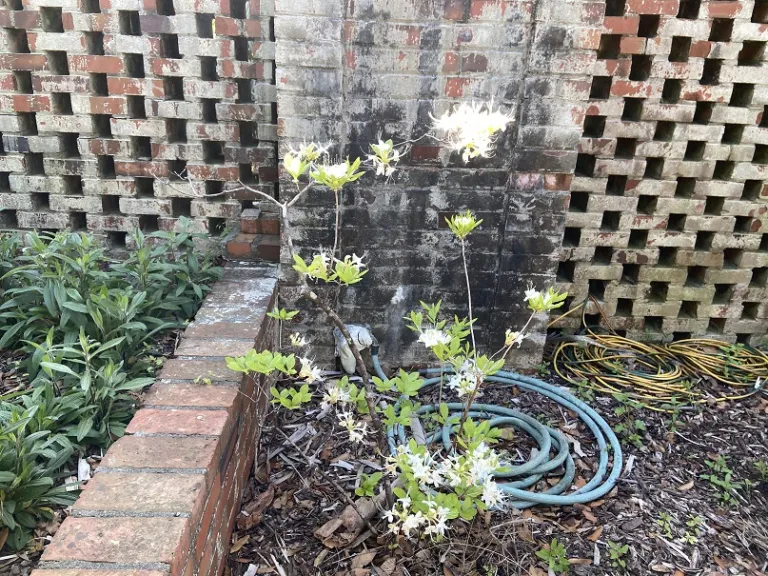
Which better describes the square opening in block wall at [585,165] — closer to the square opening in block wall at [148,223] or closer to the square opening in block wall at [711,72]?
the square opening in block wall at [711,72]

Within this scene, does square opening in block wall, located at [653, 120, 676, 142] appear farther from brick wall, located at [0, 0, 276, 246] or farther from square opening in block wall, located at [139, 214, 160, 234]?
square opening in block wall, located at [139, 214, 160, 234]

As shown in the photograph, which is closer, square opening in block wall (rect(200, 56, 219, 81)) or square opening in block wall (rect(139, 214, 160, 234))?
square opening in block wall (rect(200, 56, 219, 81))

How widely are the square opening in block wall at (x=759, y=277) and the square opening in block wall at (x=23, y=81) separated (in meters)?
3.85

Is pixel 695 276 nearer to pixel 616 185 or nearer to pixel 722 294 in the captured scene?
pixel 722 294

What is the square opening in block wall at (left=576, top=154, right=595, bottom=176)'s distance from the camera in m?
3.20

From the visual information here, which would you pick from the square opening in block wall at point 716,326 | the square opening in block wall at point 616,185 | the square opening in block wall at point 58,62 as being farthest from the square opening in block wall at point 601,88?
the square opening in block wall at point 58,62

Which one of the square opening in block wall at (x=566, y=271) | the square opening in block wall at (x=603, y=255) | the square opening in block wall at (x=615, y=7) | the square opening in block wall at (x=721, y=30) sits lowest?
the square opening in block wall at (x=566, y=271)

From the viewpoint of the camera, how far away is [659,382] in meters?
3.12

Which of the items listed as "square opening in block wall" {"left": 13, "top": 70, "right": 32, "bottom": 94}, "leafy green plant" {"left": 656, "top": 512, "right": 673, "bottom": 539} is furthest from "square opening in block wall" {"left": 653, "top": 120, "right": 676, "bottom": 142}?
"square opening in block wall" {"left": 13, "top": 70, "right": 32, "bottom": 94}

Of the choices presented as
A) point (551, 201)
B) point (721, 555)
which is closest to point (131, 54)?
point (551, 201)

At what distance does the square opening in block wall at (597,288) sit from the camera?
136 inches

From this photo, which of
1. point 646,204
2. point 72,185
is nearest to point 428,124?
point 646,204

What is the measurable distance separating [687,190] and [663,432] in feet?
4.22

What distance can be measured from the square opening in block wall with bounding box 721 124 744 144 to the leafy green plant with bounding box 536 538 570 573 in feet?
7.39
